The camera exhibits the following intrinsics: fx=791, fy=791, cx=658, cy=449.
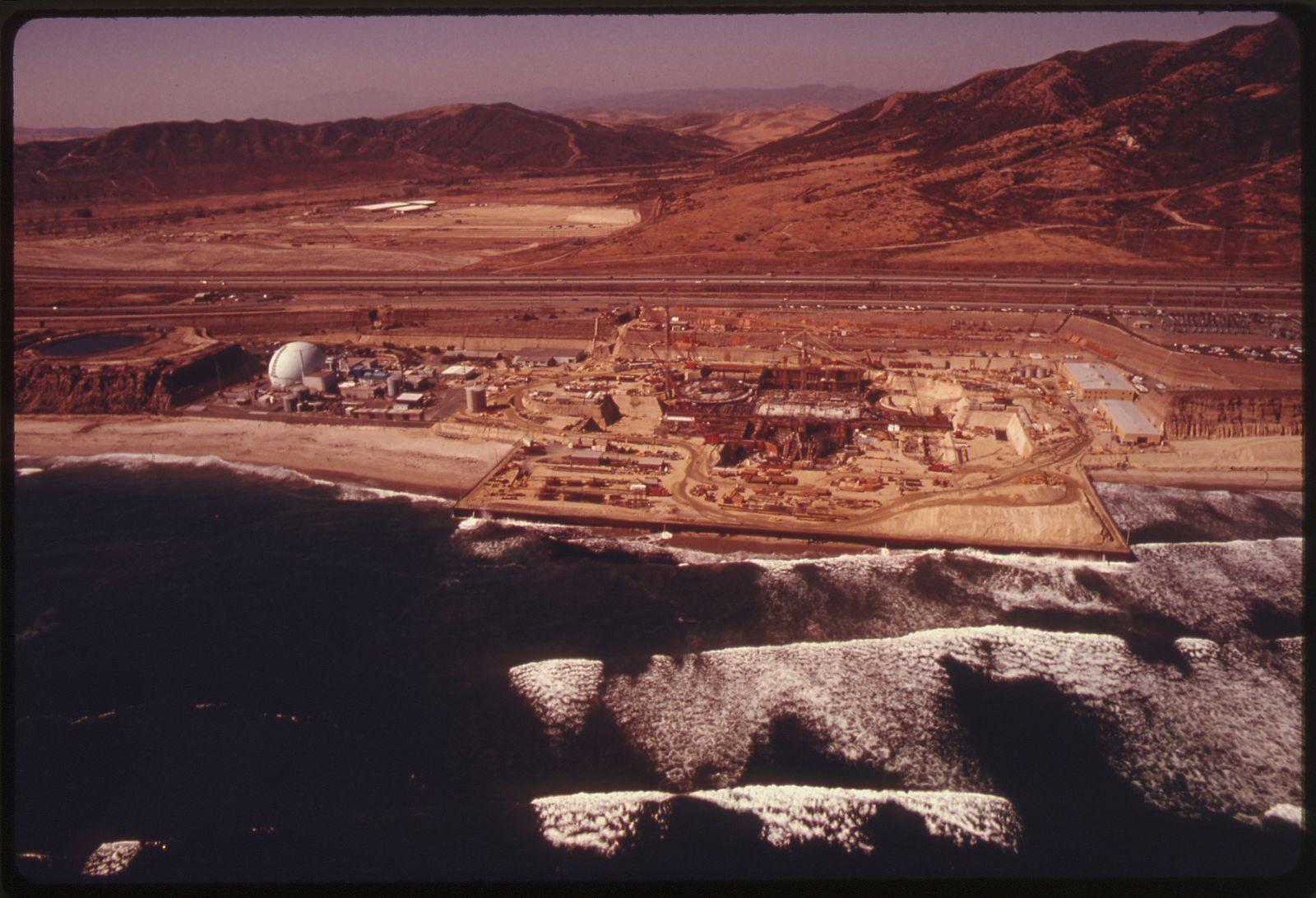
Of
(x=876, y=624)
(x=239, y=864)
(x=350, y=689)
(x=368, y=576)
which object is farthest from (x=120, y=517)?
(x=876, y=624)

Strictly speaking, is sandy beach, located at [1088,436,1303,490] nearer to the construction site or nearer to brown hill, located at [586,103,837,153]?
the construction site

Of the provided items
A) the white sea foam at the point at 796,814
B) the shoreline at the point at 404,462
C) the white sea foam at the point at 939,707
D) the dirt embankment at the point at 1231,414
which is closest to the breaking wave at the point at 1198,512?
the shoreline at the point at 404,462

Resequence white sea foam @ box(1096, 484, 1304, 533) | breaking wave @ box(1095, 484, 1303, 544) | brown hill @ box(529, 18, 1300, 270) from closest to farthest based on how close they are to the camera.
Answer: breaking wave @ box(1095, 484, 1303, 544)
white sea foam @ box(1096, 484, 1304, 533)
brown hill @ box(529, 18, 1300, 270)

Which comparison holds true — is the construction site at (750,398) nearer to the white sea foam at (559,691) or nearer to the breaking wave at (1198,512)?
the breaking wave at (1198,512)

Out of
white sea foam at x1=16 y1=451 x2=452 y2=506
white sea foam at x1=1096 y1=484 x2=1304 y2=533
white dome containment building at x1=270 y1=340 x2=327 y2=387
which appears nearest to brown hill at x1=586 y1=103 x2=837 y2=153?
white dome containment building at x1=270 y1=340 x2=327 y2=387

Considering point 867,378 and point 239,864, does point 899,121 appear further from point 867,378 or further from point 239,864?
point 239,864

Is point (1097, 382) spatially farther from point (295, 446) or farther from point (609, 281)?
point (295, 446)

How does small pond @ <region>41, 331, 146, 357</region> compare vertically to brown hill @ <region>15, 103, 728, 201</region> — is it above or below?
below
